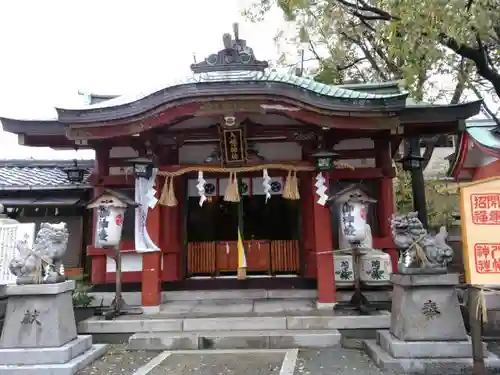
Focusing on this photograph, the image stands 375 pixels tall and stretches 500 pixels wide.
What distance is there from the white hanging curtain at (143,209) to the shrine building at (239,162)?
20mm

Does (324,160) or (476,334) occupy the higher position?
(324,160)

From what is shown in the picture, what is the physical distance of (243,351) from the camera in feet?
22.6

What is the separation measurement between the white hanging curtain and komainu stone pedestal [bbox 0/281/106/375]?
209 centimetres

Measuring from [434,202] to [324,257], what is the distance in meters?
6.08

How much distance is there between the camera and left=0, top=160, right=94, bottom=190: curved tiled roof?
10.9 meters

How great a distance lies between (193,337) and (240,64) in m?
5.82

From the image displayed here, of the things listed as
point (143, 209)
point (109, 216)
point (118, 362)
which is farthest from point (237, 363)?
point (143, 209)

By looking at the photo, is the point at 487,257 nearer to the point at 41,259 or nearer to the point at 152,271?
the point at 152,271

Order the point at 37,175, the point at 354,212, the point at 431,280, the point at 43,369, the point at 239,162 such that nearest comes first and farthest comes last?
1. the point at 43,369
2. the point at 431,280
3. the point at 354,212
4. the point at 239,162
5. the point at 37,175

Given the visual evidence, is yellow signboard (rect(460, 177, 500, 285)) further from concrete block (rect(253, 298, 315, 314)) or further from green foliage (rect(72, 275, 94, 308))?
green foliage (rect(72, 275, 94, 308))

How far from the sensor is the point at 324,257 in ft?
27.6

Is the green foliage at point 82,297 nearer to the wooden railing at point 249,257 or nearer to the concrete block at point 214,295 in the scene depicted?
the concrete block at point 214,295

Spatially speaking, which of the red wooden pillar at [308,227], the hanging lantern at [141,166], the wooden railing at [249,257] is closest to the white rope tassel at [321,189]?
the red wooden pillar at [308,227]

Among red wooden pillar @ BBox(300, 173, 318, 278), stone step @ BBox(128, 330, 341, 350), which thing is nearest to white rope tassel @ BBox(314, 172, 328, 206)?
red wooden pillar @ BBox(300, 173, 318, 278)
